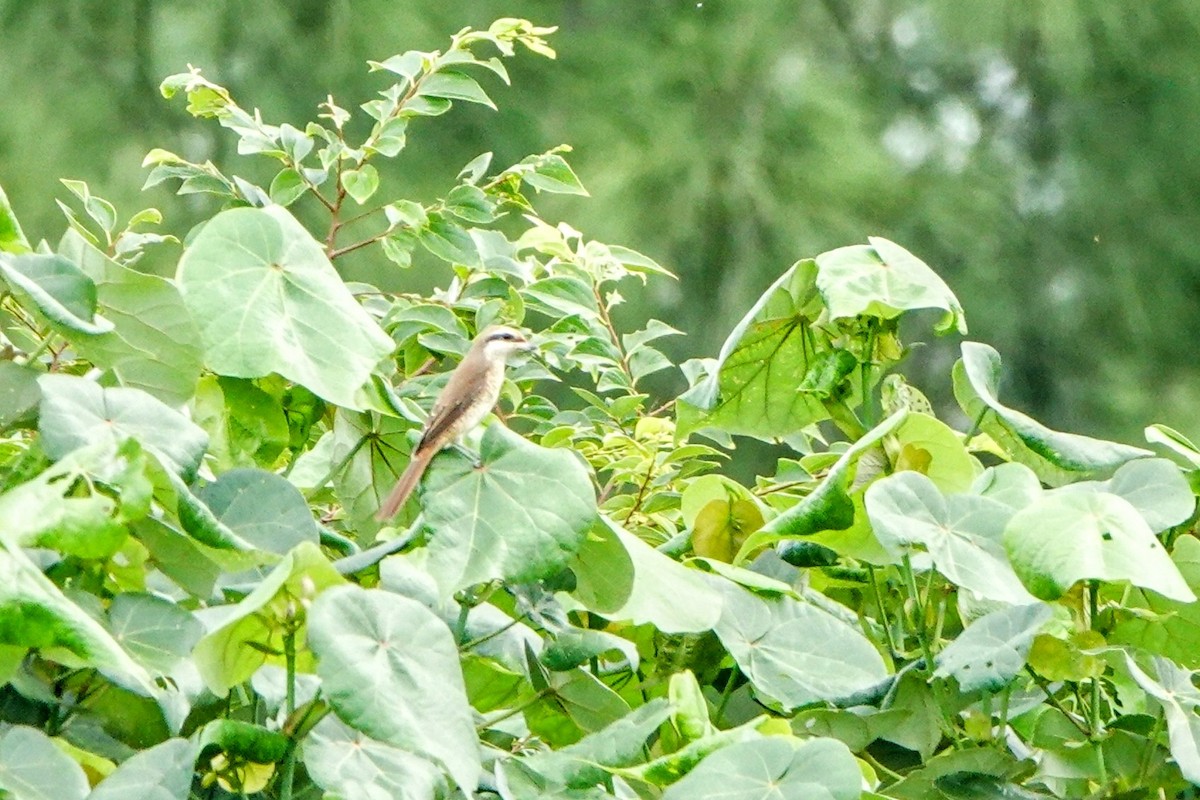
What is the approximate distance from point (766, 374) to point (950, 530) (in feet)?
0.85

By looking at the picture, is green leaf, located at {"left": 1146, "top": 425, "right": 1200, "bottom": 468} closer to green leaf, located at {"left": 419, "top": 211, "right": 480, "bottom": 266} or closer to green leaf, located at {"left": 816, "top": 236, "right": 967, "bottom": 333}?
green leaf, located at {"left": 816, "top": 236, "right": 967, "bottom": 333}

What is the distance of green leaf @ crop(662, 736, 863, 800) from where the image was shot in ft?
2.10

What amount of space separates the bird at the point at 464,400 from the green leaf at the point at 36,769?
27 centimetres

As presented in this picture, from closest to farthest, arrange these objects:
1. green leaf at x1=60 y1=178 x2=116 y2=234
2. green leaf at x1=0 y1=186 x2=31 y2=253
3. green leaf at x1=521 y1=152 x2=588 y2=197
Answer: green leaf at x1=0 y1=186 x2=31 y2=253
green leaf at x1=60 y1=178 x2=116 y2=234
green leaf at x1=521 y1=152 x2=588 y2=197

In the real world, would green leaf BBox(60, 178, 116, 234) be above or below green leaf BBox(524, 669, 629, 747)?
above

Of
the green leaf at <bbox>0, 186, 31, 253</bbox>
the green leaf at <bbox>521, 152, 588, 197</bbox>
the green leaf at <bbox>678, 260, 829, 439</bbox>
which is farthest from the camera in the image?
the green leaf at <bbox>521, 152, 588, 197</bbox>

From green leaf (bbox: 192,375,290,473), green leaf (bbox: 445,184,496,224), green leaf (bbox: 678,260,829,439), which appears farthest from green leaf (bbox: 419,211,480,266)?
green leaf (bbox: 192,375,290,473)

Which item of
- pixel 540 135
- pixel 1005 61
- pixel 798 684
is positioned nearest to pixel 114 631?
pixel 798 684

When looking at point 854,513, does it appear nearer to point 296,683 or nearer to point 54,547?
point 296,683

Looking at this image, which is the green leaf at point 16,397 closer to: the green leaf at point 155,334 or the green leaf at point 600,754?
the green leaf at point 155,334

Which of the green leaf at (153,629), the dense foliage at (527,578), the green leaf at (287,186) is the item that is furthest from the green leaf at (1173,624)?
the green leaf at (287,186)

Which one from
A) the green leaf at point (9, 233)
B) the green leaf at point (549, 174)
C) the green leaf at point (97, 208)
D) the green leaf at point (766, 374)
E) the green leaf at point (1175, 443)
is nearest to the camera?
the green leaf at point (9, 233)

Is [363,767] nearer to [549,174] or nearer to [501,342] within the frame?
[501,342]

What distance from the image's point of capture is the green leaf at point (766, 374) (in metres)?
0.98
